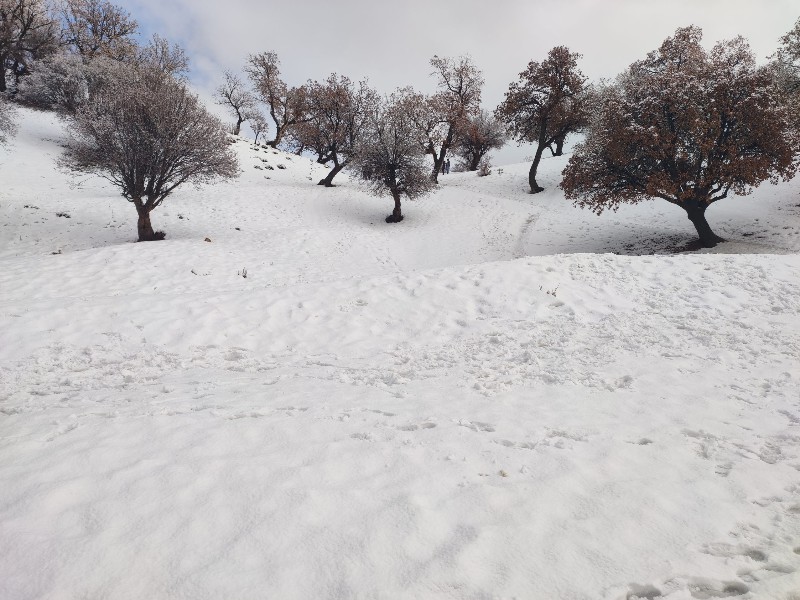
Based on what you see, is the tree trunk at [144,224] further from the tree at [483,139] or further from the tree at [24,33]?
the tree at [483,139]

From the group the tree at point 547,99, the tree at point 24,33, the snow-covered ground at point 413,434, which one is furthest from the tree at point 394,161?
the tree at point 24,33

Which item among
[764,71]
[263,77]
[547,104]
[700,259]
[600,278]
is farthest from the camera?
[263,77]

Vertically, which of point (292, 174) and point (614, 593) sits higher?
point (292, 174)

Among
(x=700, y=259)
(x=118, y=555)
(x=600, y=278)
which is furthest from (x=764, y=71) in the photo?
(x=118, y=555)

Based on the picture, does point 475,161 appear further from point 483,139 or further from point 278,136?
point 278,136

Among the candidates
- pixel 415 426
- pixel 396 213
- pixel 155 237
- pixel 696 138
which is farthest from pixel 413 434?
pixel 396 213

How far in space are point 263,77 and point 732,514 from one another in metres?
51.3

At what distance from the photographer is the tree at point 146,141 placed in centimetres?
1659

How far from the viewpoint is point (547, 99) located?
29688mm

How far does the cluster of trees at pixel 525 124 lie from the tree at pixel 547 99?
→ 9 centimetres

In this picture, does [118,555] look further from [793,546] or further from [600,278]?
[600,278]

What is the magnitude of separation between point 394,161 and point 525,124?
12.9 m

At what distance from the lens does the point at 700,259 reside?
10.4 metres

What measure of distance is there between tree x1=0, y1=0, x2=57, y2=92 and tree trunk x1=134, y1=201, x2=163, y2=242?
1340 inches
